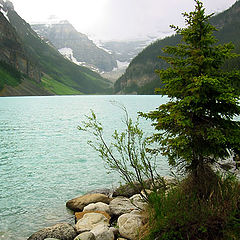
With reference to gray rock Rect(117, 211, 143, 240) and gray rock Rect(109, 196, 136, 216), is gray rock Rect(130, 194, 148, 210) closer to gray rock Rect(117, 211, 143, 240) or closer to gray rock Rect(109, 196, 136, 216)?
gray rock Rect(109, 196, 136, 216)

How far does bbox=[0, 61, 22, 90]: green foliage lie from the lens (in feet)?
517

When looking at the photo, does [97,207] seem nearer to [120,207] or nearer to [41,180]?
[120,207]

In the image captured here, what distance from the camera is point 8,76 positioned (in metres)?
167

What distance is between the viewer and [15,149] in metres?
24.4

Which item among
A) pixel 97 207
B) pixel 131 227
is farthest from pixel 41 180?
pixel 131 227

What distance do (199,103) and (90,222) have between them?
5679 mm

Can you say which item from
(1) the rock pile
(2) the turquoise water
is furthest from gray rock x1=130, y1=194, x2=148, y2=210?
(2) the turquoise water

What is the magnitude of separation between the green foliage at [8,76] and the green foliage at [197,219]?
6466 inches

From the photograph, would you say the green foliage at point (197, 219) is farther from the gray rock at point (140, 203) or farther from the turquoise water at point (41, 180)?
the turquoise water at point (41, 180)

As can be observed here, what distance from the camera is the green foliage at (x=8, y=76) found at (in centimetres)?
15750

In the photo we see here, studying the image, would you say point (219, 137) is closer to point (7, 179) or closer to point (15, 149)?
point (7, 179)

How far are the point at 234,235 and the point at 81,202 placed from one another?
7.69 meters

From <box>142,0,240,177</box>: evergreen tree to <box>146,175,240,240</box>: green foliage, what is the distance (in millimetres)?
1242

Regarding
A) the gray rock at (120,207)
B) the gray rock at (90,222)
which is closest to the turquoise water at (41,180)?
the gray rock at (90,222)
